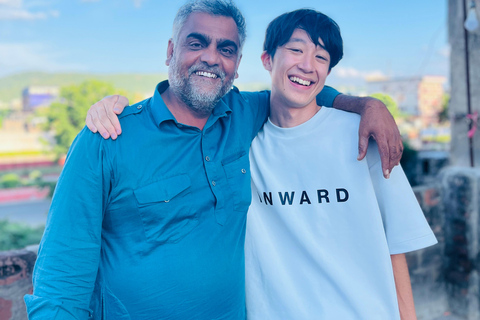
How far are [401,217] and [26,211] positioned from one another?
2750 cm

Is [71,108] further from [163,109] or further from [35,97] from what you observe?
[35,97]

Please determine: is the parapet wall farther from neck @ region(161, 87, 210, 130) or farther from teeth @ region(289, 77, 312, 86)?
neck @ region(161, 87, 210, 130)

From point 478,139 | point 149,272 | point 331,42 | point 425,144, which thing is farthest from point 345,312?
A: point 425,144

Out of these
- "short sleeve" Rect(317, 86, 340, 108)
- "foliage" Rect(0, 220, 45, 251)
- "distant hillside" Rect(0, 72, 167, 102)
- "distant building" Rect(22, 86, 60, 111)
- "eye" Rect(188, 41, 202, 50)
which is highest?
"distant hillside" Rect(0, 72, 167, 102)

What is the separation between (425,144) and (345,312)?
35453 millimetres

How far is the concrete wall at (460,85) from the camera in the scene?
440 centimetres

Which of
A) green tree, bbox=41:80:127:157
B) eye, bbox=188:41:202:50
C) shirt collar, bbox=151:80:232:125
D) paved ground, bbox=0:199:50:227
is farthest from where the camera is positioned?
green tree, bbox=41:80:127:157

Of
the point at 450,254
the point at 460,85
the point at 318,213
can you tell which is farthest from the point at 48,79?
the point at 318,213

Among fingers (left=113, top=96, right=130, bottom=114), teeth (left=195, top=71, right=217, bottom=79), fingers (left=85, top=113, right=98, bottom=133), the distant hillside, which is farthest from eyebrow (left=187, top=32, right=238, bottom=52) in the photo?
the distant hillside

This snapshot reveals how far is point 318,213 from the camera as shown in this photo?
160 cm

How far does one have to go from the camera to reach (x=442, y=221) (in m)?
3.49

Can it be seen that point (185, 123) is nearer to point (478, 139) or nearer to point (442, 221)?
point (442, 221)

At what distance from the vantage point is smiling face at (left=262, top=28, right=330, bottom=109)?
1.70 metres

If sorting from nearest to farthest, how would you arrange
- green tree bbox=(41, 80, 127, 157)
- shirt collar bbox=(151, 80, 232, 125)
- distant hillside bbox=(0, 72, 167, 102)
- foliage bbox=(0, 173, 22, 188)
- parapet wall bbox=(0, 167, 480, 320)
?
shirt collar bbox=(151, 80, 232, 125) → parapet wall bbox=(0, 167, 480, 320) → green tree bbox=(41, 80, 127, 157) → foliage bbox=(0, 173, 22, 188) → distant hillside bbox=(0, 72, 167, 102)
